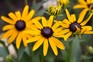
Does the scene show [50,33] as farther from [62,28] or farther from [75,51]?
[75,51]

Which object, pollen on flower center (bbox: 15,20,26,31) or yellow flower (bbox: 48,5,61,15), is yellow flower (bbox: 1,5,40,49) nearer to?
pollen on flower center (bbox: 15,20,26,31)

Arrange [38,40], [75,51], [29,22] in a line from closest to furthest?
[38,40]
[29,22]
[75,51]

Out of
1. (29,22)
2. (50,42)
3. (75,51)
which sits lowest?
(75,51)

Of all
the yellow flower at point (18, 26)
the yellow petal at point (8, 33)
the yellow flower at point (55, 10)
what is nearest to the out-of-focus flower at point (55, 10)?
the yellow flower at point (55, 10)

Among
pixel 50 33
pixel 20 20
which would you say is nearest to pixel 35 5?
pixel 20 20

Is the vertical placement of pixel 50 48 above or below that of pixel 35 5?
below

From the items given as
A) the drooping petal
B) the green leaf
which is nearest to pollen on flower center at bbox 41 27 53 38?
the drooping petal

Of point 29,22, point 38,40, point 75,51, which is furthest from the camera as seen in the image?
point 75,51

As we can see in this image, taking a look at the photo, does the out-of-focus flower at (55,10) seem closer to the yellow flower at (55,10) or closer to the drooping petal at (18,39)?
→ the yellow flower at (55,10)
